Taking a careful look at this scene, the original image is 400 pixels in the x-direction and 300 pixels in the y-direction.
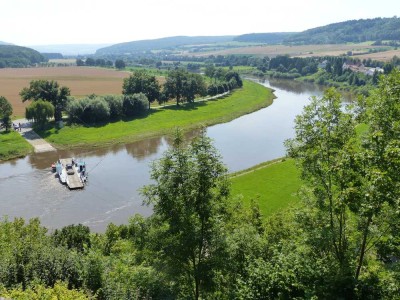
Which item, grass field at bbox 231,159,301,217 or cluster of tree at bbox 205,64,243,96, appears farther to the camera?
cluster of tree at bbox 205,64,243,96

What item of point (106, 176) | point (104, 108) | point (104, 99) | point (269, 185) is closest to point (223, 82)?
point (104, 99)

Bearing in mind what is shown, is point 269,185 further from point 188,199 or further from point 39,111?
point 39,111

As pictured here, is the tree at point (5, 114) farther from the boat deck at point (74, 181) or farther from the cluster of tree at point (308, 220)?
the cluster of tree at point (308, 220)

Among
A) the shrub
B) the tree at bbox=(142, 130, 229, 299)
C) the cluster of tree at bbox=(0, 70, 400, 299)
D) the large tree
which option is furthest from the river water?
the large tree

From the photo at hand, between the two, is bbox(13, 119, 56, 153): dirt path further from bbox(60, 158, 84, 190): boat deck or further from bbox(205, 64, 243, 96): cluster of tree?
bbox(205, 64, 243, 96): cluster of tree

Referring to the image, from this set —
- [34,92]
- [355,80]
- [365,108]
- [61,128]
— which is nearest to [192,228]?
[365,108]

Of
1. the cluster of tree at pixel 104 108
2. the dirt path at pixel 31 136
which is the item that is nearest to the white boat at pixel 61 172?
the dirt path at pixel 31 136

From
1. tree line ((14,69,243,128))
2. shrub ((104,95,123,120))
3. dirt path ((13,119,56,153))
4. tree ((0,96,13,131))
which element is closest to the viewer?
dirt path ((13,119,56,153))
